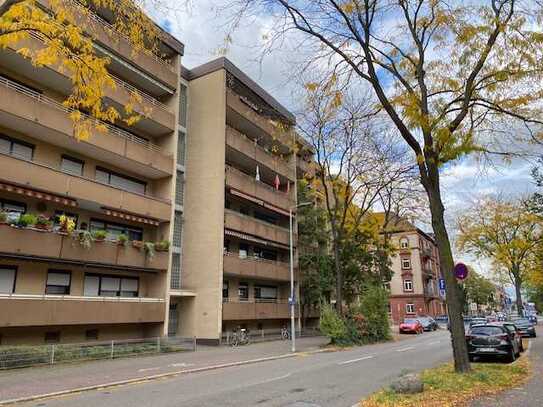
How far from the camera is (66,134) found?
20781mm

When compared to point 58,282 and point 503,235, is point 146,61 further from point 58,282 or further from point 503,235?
Answer: point 503,235

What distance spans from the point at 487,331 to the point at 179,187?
19900mm

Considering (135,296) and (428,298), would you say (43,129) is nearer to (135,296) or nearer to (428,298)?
(135,296)

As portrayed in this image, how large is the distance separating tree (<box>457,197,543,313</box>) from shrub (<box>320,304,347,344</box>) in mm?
23488

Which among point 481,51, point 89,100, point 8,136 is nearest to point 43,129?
point 8,136

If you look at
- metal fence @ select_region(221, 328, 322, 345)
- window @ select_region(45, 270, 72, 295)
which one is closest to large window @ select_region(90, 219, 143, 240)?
window @ select_region(45, 270, 72, 295)

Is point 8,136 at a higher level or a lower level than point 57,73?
lower

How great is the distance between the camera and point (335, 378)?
1277 centimetres

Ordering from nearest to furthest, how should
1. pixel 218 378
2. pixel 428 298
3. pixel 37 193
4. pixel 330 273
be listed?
pixel 218 378 → pixel 37 193 → pixel 330 273 → pixel 428 298

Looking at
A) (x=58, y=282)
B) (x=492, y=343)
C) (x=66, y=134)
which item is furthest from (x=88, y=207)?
(x=492, y=343)

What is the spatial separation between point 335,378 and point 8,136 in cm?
1794

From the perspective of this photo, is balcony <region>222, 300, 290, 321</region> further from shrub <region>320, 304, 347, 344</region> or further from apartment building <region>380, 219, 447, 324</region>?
apartment building <region>380, 219, 447, 324</region>

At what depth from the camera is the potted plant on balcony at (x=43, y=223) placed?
1891cm

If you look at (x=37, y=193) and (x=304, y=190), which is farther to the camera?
(x=304, y=190)
